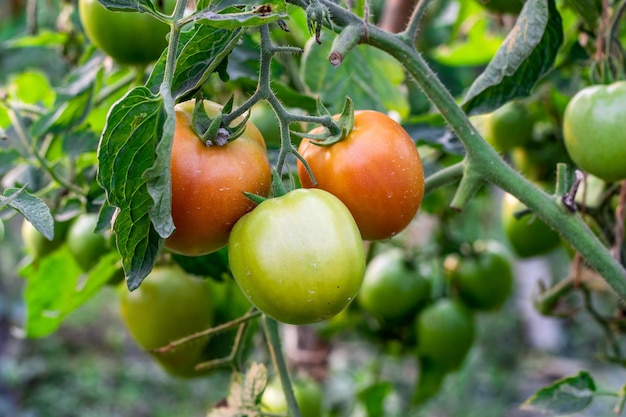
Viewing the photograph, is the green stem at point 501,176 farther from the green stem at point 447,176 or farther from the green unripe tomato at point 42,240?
the green unripe tomato at point 42,240

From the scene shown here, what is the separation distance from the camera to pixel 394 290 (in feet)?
4.49

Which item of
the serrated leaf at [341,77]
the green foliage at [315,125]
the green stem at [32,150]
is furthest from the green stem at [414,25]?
the green stem at [32,150]

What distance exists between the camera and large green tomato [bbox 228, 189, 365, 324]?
1.64 ft

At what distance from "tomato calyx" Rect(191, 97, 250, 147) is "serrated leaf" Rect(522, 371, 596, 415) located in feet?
1.73

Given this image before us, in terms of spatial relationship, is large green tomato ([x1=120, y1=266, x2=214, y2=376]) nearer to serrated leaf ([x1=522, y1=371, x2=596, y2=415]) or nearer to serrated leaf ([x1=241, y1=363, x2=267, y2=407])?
serrated leaf ([x1=241, y1=363, x2=267, y2=407])

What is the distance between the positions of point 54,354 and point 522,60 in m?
4.17

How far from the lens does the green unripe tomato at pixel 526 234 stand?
1213 mm

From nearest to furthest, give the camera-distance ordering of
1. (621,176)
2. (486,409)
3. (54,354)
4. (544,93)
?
1. (621,176)
2. (544,93)
3. (486,409)
4. (54,354)

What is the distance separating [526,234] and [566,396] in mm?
431

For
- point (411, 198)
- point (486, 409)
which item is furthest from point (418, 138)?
point (486, 409)

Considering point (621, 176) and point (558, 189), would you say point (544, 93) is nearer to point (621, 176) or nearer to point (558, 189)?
point (621, 176)

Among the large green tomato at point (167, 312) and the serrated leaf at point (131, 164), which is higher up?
the serrated leaf at point (131, 164)

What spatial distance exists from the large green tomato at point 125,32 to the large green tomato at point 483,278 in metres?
0.83

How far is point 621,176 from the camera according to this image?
807mm
